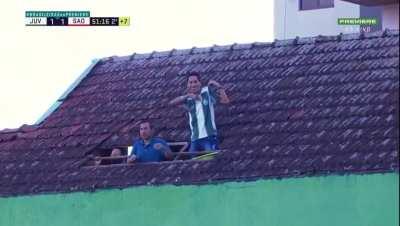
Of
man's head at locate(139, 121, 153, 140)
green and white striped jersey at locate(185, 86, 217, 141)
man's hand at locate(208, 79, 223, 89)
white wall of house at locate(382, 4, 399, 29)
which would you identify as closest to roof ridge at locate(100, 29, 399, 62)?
man's hand at locate(208, 79, 223, 89)

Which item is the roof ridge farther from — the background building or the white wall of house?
the background building

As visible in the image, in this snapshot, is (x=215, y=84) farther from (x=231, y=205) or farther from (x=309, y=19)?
(x=309, y=19)

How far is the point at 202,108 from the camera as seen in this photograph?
14281 millimetres

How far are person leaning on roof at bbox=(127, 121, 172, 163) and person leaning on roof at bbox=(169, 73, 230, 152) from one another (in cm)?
35

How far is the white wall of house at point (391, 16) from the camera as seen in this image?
21.3 metres

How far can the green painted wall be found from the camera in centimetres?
1220

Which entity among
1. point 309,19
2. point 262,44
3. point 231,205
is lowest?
point 231,205

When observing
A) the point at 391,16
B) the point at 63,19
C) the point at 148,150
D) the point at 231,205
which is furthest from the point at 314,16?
the point at 231,205

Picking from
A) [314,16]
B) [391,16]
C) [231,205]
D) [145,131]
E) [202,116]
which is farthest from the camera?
[314,16]

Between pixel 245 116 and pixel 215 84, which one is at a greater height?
pixel 215 84

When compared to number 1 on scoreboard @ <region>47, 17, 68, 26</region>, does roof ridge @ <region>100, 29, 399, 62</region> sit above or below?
below

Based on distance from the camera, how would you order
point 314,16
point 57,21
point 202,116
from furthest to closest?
point 314,16, point 57,21, point 202,116

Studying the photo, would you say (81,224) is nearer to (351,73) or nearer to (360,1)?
(351,73)

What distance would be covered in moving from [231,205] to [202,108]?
1.65 m
